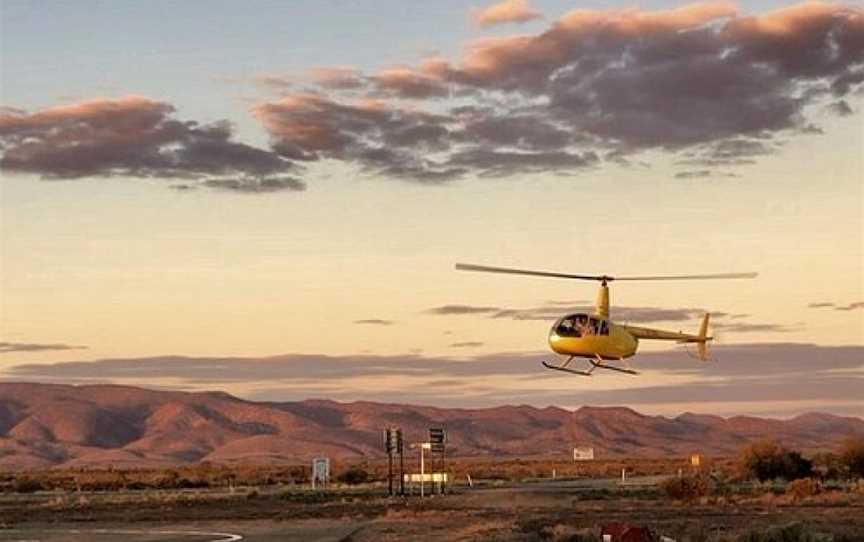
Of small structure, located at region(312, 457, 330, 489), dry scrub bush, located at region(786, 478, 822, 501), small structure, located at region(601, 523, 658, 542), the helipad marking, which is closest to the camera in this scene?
small structure, located at region(601, 523, 658, 542)

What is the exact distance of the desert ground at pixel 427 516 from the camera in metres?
46.9

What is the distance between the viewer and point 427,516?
59219 mm

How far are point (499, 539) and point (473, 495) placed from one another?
3780 centimetres

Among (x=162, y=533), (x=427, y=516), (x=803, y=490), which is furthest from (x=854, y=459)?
(x=162, y=533)

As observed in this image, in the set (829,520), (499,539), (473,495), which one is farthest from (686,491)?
(499,539)

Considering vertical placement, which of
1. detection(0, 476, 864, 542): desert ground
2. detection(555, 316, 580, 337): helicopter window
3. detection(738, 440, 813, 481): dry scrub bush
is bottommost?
detection(0, 476, 864, 542): desert ground

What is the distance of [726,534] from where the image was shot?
43312mm

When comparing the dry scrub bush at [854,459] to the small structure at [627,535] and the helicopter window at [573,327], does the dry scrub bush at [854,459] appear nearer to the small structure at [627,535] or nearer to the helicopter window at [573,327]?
the helicopter window at [573,327]

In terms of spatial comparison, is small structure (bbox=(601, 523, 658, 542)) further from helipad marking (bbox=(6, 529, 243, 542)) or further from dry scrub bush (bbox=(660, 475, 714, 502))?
dry scrub bush (bbox=(660, 475, 714, 502))

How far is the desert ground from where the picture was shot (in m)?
46.9

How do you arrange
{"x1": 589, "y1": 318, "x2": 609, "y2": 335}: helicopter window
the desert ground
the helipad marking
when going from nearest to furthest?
the desert ground, the helipad marking, {"x1": 589, "y1": 318, "x2": 609, "y2": 335}: helicopter window

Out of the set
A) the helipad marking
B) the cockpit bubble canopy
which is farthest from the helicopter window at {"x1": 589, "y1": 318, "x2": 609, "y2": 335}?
the helipad marking

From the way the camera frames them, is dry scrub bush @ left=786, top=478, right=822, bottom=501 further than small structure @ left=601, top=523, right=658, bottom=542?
Yes

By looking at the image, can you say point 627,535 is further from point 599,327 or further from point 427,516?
point 599,327
